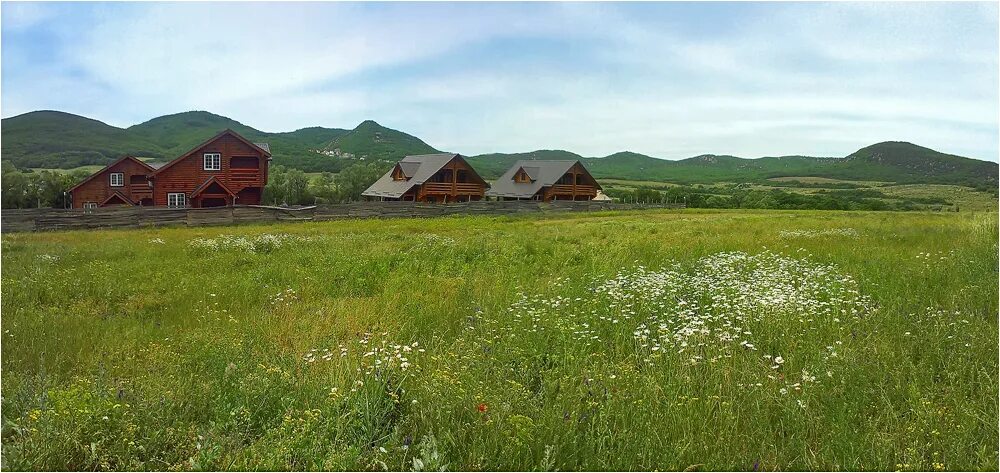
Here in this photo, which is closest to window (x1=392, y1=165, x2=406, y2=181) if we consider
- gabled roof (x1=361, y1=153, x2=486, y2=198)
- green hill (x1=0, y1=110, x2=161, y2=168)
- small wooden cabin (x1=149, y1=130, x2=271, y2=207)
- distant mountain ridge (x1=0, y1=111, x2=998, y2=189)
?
gabled roof (x1=361, y1=153, x2=486, y2=198)

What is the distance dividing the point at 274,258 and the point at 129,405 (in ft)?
34.1

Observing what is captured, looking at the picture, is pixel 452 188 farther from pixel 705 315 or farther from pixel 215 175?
pixel 705 315

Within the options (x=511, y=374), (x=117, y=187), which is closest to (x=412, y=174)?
(x=117, y=187)

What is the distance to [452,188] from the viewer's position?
62.7 m

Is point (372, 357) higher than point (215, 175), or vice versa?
point (215, 175)

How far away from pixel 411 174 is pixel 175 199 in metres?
24.9

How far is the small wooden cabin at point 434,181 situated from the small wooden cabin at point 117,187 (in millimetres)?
23555

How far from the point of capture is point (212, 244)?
16500 millimetres

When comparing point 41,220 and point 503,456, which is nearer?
point 503,456

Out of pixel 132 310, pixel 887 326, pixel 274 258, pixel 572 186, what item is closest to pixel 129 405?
pixel 132 310

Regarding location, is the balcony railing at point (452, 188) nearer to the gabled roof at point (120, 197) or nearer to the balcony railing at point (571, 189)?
the balcony railing at point (571, 189)

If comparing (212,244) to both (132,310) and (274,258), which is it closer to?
(274,258)

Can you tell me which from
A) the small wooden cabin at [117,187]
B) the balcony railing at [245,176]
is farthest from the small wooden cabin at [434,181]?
the small wooden cabin at [117,187]

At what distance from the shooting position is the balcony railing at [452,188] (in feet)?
201
